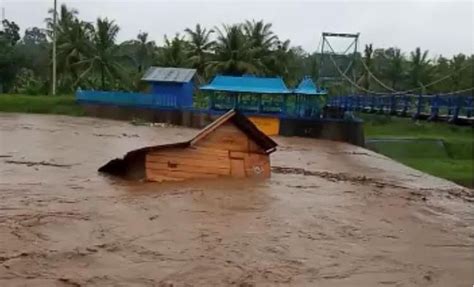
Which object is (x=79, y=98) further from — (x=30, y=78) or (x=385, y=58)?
(x=385, y=58)

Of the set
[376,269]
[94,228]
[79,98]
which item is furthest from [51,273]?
[79,98]

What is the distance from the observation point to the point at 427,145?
34.5 meters

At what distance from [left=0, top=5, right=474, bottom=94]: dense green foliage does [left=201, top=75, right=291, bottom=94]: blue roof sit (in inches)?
367

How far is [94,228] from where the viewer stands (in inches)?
335

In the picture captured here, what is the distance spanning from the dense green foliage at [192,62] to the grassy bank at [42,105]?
4.11 meters

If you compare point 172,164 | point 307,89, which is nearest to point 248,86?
point 307,89

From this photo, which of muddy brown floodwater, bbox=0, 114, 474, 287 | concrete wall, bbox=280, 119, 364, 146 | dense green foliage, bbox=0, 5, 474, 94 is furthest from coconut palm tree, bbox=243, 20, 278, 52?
muddy brown floodwater, bbox=0, 114, 474, 287

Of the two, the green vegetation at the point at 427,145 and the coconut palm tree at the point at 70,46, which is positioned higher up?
the coconut palm tree at the point at 70,46

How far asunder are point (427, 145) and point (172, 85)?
13.1m

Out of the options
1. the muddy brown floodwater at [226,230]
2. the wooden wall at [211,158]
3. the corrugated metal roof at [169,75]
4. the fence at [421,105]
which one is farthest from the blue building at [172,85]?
the wooden wall at [211,158]

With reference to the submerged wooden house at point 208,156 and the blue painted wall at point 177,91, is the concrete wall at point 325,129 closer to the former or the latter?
the blue painted wall at point 177,91

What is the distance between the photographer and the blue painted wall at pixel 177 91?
118 ft

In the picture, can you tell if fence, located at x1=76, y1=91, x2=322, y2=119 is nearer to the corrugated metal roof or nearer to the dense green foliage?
the corrugated metal roof

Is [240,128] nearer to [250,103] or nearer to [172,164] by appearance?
[172,164]
